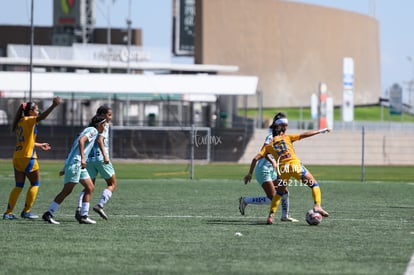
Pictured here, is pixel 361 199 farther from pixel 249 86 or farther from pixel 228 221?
pixel 249 86

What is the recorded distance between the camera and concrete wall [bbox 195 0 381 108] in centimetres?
10112

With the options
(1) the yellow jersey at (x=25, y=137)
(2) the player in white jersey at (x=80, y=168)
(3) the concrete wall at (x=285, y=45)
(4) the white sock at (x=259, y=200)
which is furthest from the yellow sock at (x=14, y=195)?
(3) the concrete wall at (x=285, y=45)

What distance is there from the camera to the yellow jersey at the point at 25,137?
56.3 ft

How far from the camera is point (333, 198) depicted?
79.0ft

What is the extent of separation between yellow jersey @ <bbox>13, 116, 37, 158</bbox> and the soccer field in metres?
1.04

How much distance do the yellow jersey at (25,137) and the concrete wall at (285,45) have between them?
80461 millimetres

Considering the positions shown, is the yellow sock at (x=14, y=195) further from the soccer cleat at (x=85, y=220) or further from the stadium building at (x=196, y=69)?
the stadium building at (x=196, y=69)

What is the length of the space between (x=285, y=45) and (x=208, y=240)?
3791 inches

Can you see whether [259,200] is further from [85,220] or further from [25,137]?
[25,137]

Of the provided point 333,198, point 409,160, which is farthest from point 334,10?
point 333,198

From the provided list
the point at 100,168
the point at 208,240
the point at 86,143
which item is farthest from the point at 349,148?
the point at 208,240

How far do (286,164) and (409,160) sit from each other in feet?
89.4

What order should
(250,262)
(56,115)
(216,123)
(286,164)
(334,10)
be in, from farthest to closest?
(334,10), (56,115), (216,123), (286,164), (250,262)

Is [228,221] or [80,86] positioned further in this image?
[80,86]
